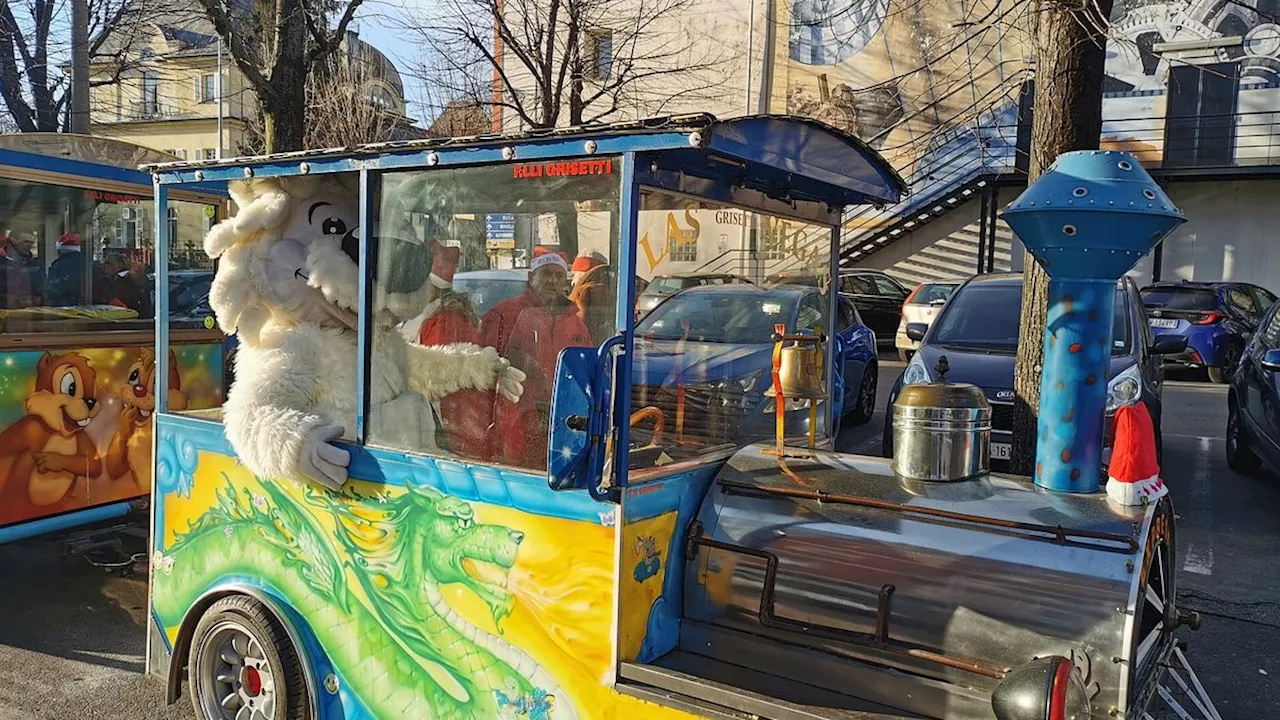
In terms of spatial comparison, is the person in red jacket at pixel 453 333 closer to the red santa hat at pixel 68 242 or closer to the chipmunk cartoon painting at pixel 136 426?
the chipmunk cartoon painting at pixel 136 426

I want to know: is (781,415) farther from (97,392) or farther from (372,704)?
(97,392)

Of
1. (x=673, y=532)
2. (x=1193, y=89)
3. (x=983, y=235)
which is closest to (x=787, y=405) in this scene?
(x=673, y=532)

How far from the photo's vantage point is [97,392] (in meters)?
6.11

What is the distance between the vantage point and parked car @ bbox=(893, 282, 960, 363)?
51.9ft

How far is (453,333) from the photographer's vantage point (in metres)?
3.30

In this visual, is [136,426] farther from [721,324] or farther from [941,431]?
[941,431]

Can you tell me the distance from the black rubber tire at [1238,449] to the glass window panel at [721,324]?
20.3ft

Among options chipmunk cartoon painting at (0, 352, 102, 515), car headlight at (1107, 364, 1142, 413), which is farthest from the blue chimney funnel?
chipmunk cartoon painting at (0, 352, 102, 515)

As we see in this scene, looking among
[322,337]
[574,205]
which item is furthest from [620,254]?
[322,337]

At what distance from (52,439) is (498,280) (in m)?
4.02

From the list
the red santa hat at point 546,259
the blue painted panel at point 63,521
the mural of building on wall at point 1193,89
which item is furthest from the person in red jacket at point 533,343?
the mural of building on wall at point 1193,89

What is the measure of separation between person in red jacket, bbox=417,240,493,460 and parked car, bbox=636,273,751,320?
605 mm

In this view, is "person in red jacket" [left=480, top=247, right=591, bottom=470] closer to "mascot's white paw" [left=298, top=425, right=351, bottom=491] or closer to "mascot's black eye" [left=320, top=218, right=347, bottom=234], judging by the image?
"mascot's white paw" [left=298, top=425, right=351, bottom=491]

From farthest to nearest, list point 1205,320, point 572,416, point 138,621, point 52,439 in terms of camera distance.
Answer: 1. point 1205,320
2. point 52,439
3. point 138,621
4. point 572,416
